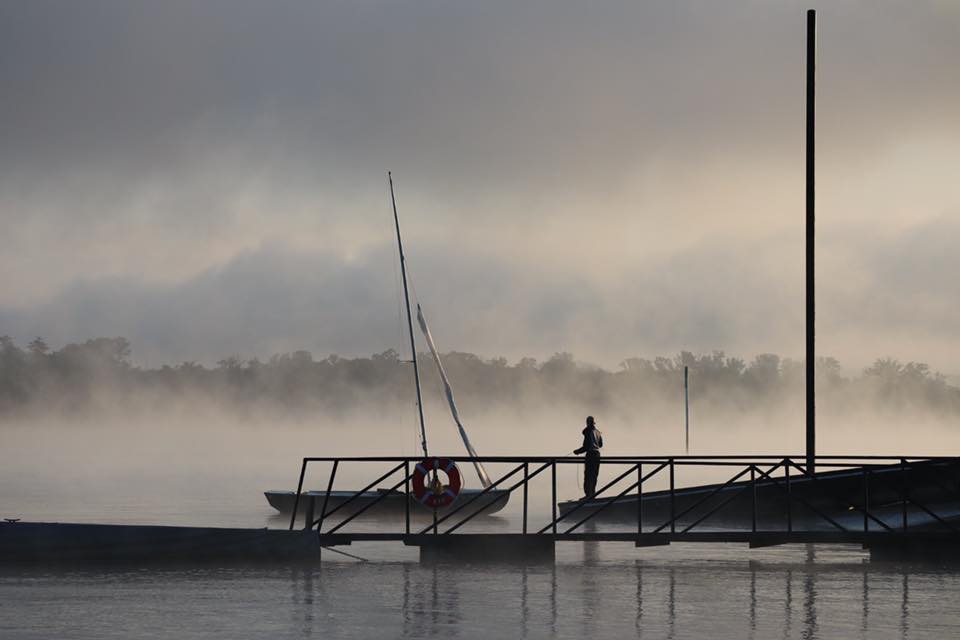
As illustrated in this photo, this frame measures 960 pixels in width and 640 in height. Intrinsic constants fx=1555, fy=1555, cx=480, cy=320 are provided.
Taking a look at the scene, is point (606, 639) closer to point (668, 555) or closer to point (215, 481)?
point (668, 555)

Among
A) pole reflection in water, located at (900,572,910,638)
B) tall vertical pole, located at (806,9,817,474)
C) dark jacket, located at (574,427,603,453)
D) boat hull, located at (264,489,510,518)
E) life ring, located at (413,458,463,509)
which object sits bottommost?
pole reflection in water, located at (900,572,910,638)

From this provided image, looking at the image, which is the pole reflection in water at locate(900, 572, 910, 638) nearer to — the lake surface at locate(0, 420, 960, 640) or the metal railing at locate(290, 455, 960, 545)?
the lake surface at locate(0, 420, 960, 640)

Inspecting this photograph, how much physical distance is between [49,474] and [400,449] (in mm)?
76057

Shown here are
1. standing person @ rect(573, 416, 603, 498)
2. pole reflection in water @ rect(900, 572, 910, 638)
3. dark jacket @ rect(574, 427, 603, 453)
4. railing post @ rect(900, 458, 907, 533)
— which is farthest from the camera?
dark jacket @ rect(574, 427, 603, 453)

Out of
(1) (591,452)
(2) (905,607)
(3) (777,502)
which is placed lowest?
(2) (905,607)

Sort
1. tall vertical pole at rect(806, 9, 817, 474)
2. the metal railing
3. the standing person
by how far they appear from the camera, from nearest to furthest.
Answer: the metal railing, tall vertical pole at rect(806, 9, 817, 474), the standing person

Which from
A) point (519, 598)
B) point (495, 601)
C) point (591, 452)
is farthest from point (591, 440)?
point (495, 601)

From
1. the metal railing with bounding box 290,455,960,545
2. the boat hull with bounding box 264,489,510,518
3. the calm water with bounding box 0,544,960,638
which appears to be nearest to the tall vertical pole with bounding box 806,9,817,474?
the metal railing with bounding box 290,455,960,545

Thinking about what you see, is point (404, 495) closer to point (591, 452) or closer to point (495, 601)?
point (591, 452)

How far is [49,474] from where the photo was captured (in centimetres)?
8112

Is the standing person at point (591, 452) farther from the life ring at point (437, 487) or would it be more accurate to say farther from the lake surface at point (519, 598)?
the life ring at point (437, 487)

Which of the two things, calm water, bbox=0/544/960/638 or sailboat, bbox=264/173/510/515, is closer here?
calm water, bbox=0/544/960/638

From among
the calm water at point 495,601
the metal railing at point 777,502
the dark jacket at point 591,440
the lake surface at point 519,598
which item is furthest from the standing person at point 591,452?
the calm water at point 495,601

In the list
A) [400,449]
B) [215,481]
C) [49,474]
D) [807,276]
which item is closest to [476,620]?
[807,276]
